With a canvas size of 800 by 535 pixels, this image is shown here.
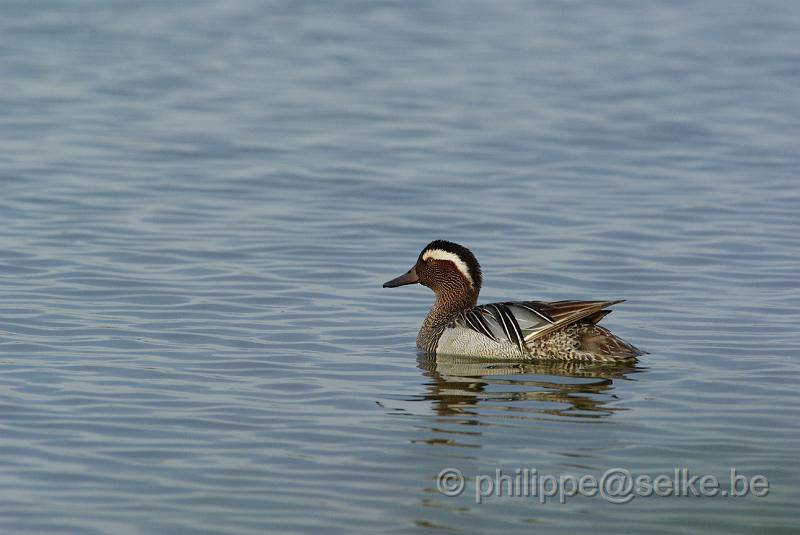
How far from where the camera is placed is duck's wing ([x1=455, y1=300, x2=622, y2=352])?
11.3m

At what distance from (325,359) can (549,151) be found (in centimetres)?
1015

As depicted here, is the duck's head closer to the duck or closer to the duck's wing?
the duck

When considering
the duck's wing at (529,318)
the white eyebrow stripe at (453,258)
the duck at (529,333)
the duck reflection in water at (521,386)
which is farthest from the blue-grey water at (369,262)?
the white eyebrow stripe at (453,258)

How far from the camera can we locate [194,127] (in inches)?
861

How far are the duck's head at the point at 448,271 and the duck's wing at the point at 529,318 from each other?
753 mm

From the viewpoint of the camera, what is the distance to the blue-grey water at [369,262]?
8.17m

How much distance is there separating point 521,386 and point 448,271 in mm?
2216

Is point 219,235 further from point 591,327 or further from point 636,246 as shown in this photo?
point 591,327

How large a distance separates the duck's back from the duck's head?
80 cm

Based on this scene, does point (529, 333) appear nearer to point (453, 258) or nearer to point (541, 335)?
point (541, 335)

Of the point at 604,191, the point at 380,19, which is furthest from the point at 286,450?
the point at 380,19

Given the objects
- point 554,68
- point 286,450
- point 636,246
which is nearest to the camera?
point 286,450

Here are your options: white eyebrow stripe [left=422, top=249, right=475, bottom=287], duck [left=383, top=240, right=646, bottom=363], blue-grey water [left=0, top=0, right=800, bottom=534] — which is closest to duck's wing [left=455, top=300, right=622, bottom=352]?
duck [left=383, top=240, right=646, bottom=363]

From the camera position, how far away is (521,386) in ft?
34.3
